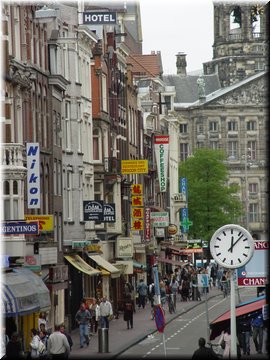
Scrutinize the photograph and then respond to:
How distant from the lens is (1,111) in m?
46.1

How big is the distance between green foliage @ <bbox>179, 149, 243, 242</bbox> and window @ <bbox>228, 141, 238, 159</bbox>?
4122cm

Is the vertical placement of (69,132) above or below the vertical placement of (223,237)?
above

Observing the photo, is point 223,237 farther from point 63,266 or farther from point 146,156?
point 146,156

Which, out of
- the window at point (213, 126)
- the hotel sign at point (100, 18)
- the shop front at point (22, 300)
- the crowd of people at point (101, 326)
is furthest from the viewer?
the window at point (213, 126)

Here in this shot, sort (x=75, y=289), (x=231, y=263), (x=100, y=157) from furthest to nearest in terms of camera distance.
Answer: (x=100, y=157) → (x=75, y=289) → (x=231, y=263)

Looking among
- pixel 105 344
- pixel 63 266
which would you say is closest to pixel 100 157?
pixel 63 266

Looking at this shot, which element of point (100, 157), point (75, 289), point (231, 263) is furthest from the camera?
point (100, 157)

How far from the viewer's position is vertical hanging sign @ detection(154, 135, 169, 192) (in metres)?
109

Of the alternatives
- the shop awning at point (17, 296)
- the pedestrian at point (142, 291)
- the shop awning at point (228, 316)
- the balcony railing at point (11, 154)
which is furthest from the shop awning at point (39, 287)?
the pedestrian at point (142, 291)

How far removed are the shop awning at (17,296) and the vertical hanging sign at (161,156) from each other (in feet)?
209

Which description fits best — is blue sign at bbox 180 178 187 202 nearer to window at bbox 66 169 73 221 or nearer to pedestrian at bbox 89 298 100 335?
window at bbox 66 169 73 221

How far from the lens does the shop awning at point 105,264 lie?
69188 millimetres

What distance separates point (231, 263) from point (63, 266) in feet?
103

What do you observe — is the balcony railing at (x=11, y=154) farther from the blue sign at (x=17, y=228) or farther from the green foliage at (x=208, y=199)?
the green foliage at (x=208, y=199)
